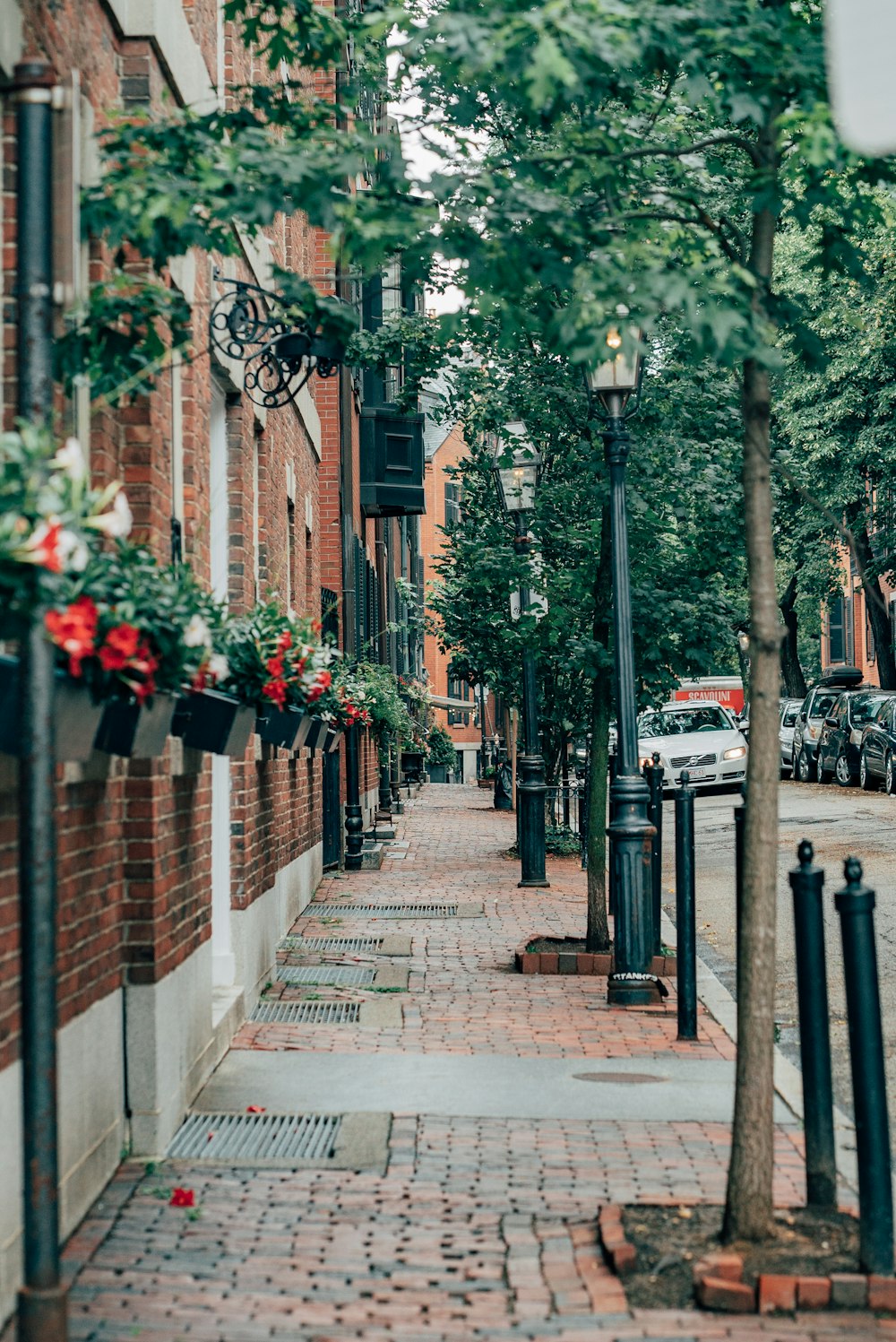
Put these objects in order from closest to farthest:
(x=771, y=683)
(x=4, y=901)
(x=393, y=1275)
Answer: (x=4, y=901) < (x=393, y=1275) < (x=771, y=683)

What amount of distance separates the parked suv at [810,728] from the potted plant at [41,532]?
95.6ft

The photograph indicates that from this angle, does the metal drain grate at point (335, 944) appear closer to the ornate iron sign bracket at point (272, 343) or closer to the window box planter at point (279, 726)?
the window box planter at point (279, 726)

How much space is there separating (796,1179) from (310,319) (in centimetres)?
353

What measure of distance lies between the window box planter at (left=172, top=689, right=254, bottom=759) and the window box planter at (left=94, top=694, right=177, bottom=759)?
92 cm

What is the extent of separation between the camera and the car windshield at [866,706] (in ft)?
93.5

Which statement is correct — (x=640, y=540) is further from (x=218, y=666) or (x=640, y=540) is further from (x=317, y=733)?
(x=218, y=666)

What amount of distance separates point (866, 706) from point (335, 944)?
1910cm

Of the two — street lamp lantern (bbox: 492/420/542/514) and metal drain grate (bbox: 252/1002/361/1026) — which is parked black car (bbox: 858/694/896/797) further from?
metal drain grate (bbox: 252/1002/361/1026)

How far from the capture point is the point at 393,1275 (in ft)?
15.6

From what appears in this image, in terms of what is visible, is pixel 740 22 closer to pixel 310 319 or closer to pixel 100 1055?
pixel 310 319

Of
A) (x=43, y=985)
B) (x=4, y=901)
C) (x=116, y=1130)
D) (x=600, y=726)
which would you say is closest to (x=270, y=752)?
(x=600, y=726)

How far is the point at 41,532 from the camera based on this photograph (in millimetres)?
3236

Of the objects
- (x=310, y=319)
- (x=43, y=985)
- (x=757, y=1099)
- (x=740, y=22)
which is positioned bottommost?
(x=757, y=1099)

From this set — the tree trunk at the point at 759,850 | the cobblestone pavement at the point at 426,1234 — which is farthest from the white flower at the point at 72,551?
the tree trunk at the point at 759,850
